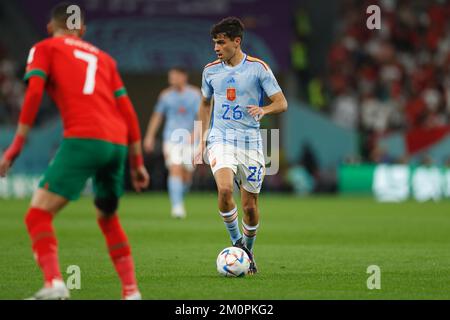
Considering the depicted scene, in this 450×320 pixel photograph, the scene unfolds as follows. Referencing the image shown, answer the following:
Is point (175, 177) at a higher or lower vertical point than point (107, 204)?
lower

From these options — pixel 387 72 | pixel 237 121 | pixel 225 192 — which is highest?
pixel 387 72

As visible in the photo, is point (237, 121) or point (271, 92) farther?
point (237, 121)

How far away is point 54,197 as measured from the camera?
6859 millimetres

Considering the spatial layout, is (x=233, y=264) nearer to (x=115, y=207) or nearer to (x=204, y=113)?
(x=204, y=113)

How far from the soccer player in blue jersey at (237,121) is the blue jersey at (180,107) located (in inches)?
316

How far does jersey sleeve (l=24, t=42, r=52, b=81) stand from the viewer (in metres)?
6.83

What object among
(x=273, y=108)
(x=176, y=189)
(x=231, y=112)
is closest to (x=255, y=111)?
(x=273, y=108)

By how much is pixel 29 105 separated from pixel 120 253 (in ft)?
4.00

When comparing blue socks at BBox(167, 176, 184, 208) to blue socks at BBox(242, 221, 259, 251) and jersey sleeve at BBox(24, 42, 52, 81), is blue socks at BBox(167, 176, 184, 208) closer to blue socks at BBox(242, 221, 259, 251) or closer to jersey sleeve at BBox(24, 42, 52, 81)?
blue socks at BBox(242, 221, 259, 251)

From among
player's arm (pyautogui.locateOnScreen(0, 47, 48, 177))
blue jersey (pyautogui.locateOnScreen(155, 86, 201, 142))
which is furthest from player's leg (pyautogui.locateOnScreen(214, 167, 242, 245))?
blue jersey (pyautogui.locateOnScreen(155, 86, 201, 142))

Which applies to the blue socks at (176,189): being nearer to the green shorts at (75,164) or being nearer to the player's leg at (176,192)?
the player's leg at (176,192)

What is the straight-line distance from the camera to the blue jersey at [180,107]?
1800cm
